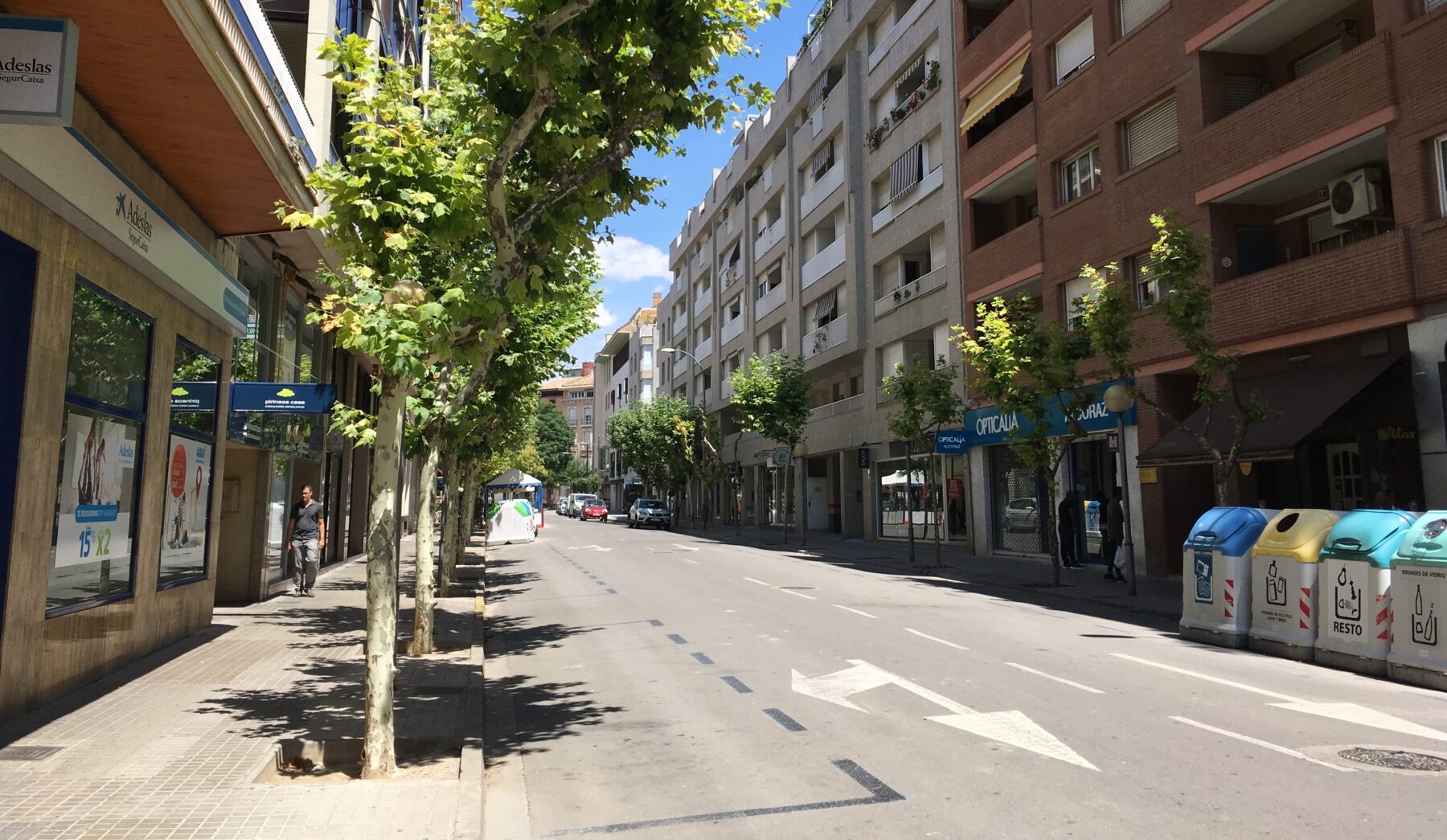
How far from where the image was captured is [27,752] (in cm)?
600

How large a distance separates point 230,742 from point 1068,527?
744 inches

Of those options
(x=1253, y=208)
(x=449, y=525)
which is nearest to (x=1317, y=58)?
(x=1253, y=208)

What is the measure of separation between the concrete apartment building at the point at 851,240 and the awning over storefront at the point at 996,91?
1.41m

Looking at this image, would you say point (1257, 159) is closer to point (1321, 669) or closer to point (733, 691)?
point (1321, 669)

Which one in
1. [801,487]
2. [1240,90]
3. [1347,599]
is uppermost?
[1240,90]

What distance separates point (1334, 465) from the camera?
Result: 52.8 feet

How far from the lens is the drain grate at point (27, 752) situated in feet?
19.2

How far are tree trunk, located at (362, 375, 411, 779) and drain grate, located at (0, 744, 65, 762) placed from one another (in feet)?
6.71

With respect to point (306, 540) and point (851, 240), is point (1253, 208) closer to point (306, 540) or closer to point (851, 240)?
point (851, 240)

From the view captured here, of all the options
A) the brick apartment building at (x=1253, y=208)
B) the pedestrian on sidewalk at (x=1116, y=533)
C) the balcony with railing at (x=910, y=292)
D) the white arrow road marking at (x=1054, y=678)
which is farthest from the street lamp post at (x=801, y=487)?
the white arrow road marking at (x=1054, y=678)

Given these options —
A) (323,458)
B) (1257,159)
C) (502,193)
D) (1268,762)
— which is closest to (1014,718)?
(1268,762)

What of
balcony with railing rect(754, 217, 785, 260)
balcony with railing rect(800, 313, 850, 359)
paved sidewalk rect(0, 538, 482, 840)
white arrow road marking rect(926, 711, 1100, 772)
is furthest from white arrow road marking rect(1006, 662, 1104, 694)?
balcony with railing rect(754, 217, 785, 260)

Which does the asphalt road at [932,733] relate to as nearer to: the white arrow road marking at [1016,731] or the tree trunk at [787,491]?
the white arrow road marking at [1016,731]

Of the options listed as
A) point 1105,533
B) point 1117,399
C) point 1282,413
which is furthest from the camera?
point 1105,533
